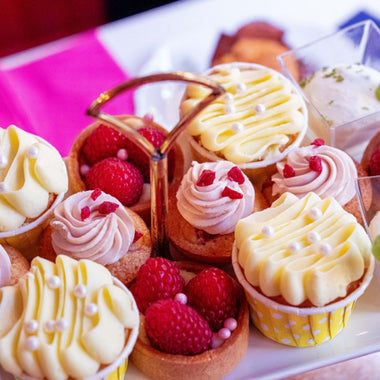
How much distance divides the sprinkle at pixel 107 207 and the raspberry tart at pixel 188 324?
174 millimetres

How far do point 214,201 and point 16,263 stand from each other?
1.69 feet

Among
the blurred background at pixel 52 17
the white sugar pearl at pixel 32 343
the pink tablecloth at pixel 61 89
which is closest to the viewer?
the white sugar pearl at pixel 32 343

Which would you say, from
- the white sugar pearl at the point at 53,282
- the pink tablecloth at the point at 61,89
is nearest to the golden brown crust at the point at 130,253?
the white sugar pearl at the point at 53,282

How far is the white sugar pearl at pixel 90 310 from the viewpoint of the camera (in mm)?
1399

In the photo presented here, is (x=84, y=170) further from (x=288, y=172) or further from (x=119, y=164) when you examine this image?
(x=288, y=172)

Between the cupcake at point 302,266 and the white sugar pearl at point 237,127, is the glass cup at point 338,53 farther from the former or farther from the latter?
the cupcake at point 302,266

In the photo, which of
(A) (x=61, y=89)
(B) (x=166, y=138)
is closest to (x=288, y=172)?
(B) (x=166, y=138)

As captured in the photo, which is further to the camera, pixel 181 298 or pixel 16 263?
pixel 16 263

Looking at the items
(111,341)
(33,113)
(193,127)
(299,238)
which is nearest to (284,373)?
(299,238)

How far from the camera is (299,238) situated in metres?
1.53

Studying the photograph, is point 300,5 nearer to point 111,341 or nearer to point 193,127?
point 193,127

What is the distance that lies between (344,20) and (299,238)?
1854 mm

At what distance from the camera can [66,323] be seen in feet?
4.54

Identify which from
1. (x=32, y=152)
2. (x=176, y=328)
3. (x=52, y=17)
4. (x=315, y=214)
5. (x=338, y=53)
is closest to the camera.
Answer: (x=176, y=328)
